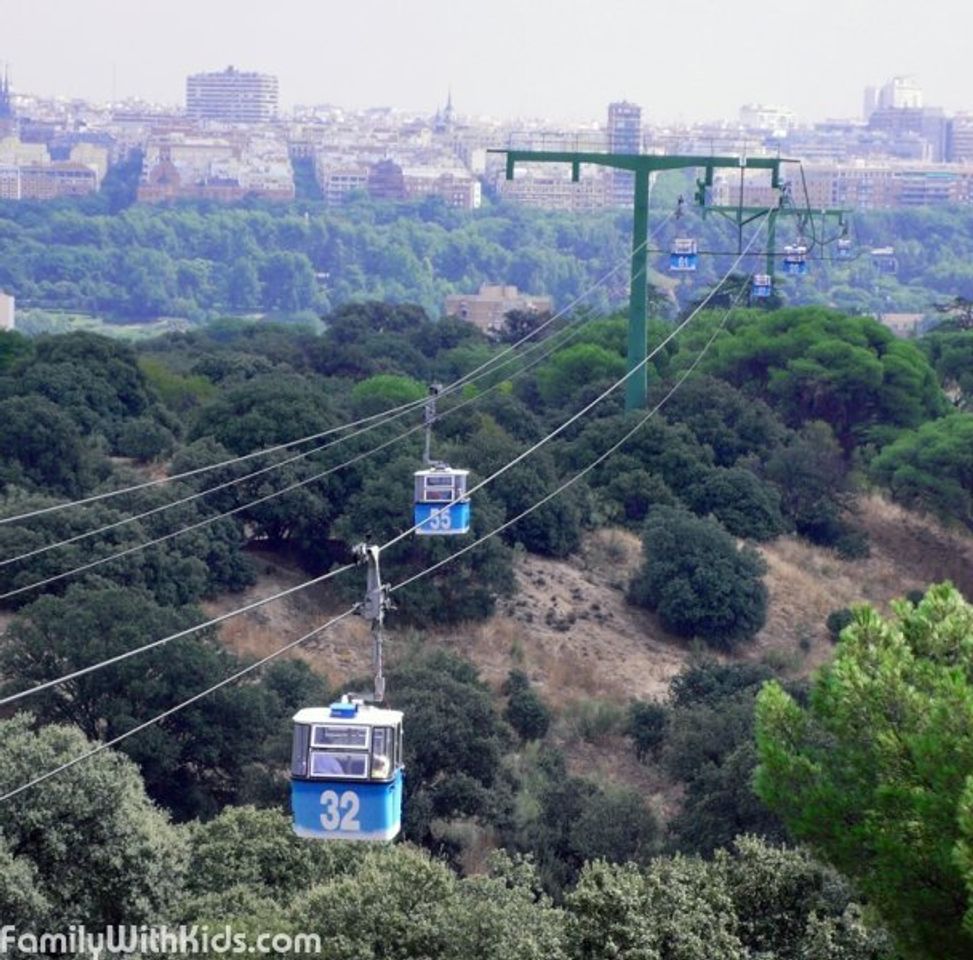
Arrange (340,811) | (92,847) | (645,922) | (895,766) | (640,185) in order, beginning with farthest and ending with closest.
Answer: (640,185)
(92,847)
(645,922)
(895,766)
(340,811)

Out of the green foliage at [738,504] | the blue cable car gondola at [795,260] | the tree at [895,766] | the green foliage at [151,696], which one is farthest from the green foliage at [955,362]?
the tree at [895,766]

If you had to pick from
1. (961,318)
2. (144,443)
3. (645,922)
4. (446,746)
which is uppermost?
(645,922)

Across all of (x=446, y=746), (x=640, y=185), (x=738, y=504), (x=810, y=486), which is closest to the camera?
(x=446, y=746)

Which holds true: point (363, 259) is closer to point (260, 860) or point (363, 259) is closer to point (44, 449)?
point (44, 449)

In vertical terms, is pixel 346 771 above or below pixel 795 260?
above

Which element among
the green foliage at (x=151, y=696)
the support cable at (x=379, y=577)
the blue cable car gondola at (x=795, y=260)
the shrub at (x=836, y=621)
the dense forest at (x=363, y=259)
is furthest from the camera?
the dense forest at (x=363, y=259)

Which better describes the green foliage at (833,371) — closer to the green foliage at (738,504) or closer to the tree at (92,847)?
the green foliage at (738,504)

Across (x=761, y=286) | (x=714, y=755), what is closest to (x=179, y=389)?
(x=761, y=286)
